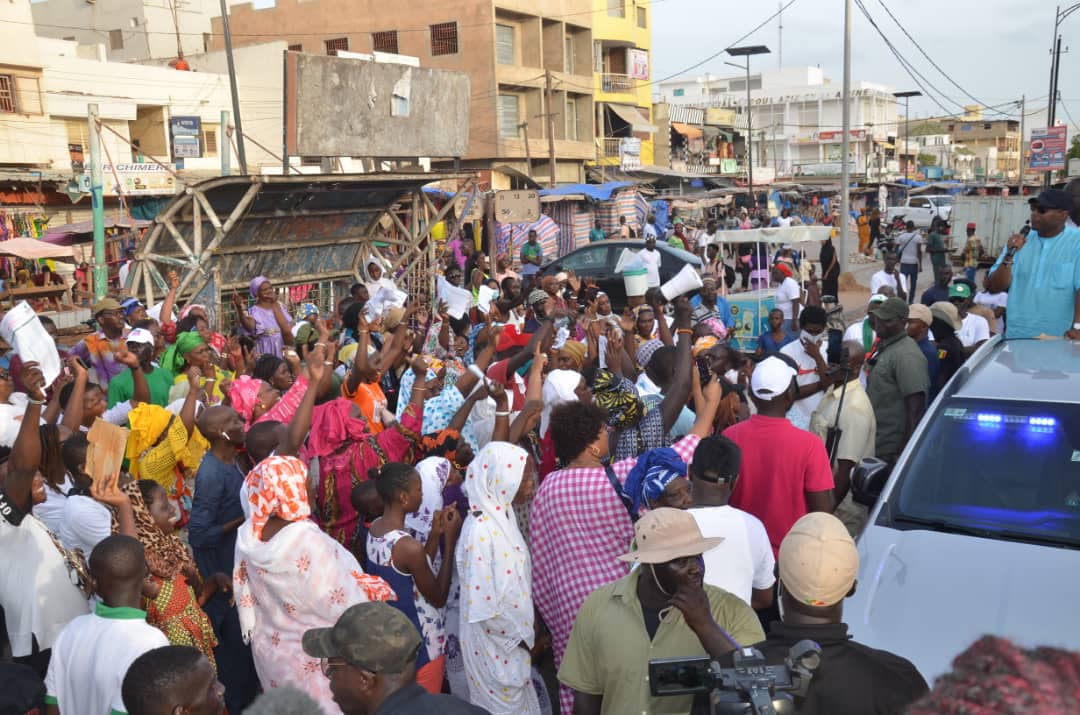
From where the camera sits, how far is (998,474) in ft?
14.1

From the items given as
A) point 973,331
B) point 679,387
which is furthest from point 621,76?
point 679,387

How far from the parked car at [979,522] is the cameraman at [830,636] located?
3.10 ft

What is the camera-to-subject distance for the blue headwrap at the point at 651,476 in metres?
3.49

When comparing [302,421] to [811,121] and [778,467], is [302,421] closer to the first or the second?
[778,467]

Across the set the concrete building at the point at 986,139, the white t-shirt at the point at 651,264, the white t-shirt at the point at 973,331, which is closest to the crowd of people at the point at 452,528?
the white t-shirt at the point at 973,331

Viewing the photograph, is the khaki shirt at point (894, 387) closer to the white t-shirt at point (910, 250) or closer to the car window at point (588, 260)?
the car window at point (588, 260)

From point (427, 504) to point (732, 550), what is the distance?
4.95 ft

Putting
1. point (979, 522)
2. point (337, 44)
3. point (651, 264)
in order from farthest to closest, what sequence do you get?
point (337, 44) < point (651, 264) < point (979, 522)

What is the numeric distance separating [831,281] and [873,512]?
47.1 feet

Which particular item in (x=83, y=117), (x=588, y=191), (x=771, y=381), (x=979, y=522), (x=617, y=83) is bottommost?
(x=979, y=522)

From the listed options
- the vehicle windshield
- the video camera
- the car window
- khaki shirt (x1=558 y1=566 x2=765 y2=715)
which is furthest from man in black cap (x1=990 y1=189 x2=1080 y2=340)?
the car window

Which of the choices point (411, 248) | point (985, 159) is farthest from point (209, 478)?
point (985, 159)

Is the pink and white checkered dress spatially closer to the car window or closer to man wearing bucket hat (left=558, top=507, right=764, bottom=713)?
man wearing bucket hat (left=558, top=507, right=764, bottom=713)

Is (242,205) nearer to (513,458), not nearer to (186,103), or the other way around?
(513,458)
